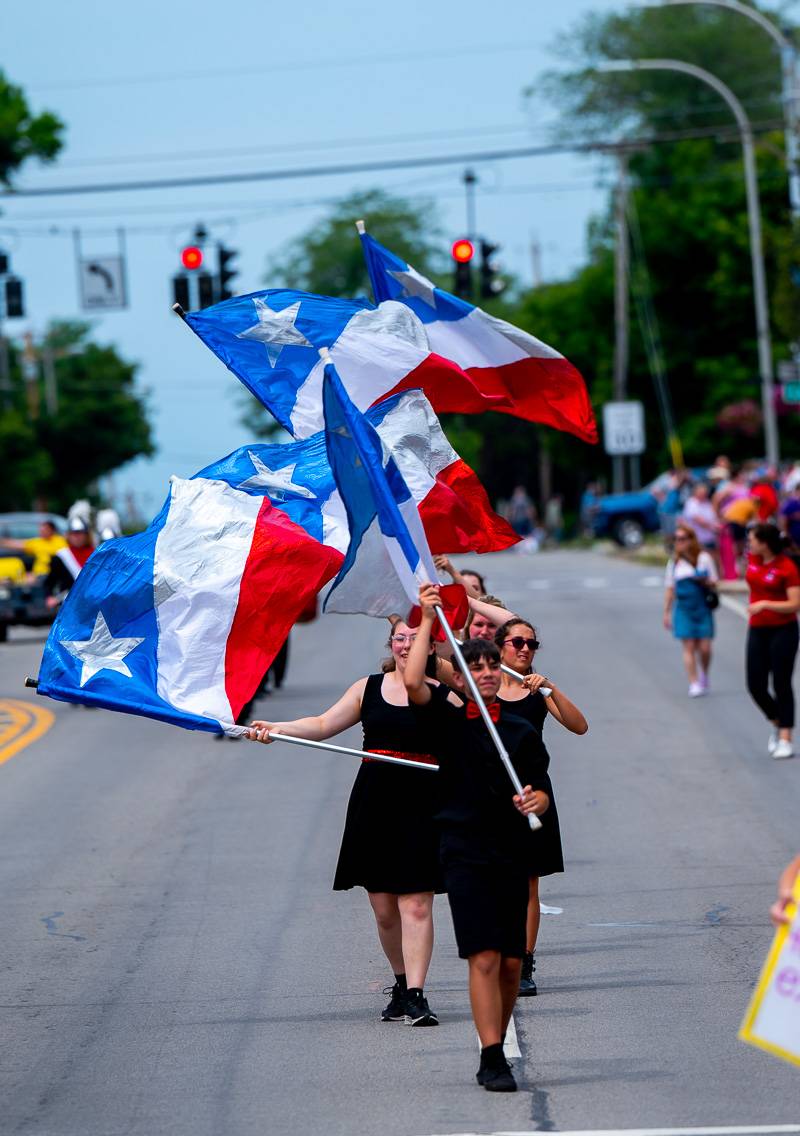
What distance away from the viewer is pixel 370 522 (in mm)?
8289

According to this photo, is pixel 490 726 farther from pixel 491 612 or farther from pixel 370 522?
pixel 491 612

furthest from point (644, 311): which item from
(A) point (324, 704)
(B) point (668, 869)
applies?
(B) point (668, 869)

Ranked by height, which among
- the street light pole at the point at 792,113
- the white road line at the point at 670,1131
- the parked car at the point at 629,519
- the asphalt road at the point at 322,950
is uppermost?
the street light pole at the point at 792,113

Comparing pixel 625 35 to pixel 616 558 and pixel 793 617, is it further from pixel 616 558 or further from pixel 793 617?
pixel 793 617

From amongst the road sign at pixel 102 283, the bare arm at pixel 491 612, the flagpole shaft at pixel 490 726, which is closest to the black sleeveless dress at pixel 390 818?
the flagpole shaft at pixel 490 726

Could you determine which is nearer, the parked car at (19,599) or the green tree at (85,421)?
the parked car at (19,599)

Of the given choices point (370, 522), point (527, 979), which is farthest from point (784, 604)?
point (370, 522)

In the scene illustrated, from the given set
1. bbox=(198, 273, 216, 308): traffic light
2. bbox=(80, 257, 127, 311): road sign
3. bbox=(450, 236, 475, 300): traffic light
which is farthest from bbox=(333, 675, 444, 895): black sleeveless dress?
bbox=(80, 257, 127, 311): road sign

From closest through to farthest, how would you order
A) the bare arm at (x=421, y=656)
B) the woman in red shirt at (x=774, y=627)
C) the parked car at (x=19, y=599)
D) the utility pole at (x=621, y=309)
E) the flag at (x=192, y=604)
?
the bare arm at (x=421, y=656)
the flag at (x=192, y=604)
the woman in red shirt at (x=774, y=627)
the parked car at (x=19, y=599)
the utility pole at (x=621, y=309)

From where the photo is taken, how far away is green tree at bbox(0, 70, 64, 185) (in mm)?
47938

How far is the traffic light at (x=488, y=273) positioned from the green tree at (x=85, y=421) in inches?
1537

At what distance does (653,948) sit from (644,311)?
55.9 meters

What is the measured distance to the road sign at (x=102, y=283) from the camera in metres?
35.8

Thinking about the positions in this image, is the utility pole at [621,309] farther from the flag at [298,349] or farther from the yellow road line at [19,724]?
the flag at [298,349]
